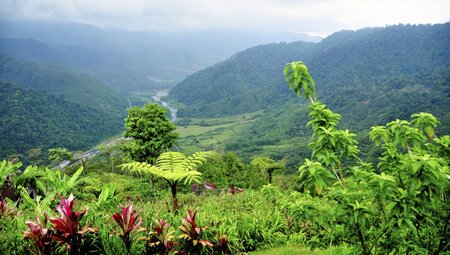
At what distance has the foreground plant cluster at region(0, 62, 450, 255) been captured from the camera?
3100mm

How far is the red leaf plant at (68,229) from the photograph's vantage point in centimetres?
444

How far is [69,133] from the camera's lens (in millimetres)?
107062

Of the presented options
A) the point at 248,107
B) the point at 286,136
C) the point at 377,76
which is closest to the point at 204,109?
the point at 248,107

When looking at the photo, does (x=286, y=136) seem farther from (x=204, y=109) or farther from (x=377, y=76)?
(x=377, y=76)

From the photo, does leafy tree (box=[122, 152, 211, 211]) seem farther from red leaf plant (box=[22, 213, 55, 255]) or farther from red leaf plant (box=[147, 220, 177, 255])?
red leaf plant (box=[22, 213, 55, 255])

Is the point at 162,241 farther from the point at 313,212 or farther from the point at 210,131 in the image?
the point at 210,131

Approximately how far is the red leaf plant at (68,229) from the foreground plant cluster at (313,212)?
13mm

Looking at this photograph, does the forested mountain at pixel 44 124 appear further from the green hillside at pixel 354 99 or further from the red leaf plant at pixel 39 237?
the red leaf plant at pixel 39 237

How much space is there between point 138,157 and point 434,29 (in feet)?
730

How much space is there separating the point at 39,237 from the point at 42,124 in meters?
115

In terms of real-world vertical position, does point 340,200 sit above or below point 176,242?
above

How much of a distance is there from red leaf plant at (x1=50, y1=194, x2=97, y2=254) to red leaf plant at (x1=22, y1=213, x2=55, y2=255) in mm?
107

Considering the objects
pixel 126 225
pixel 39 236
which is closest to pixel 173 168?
pixel 126 225

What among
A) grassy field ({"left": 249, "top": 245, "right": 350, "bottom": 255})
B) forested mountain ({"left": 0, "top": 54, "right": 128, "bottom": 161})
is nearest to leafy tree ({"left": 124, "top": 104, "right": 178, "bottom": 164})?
grassy field ({"left": 249, "top": 245, "right": 350, "bottom": 255})
